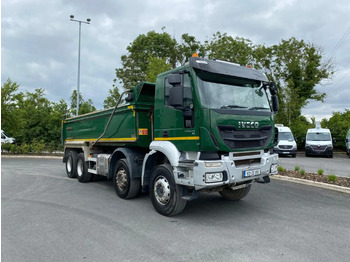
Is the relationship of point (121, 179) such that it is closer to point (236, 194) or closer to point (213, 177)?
point (236, 194)

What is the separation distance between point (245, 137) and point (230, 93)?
87 cm

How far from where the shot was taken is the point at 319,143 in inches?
746

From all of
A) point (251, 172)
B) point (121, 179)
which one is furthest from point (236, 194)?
point (121, 179)

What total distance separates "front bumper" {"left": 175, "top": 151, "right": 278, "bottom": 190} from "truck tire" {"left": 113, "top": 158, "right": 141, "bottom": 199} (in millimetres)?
1901

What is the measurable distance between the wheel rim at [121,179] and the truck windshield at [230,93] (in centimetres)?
303

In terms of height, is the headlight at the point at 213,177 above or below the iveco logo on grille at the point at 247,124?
below

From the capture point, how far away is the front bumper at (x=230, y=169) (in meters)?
4.69

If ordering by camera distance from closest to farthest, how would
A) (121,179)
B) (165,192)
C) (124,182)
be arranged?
(165,192) < (124,182) < (121,179)

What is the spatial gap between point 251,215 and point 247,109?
6.83 ft

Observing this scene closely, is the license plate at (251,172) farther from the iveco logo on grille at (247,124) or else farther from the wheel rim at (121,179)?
the wheel rim at (121,179)

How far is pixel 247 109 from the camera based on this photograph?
5.39m

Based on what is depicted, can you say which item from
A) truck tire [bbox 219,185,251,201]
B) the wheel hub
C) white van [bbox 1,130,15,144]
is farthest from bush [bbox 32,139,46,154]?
truck tire [bbox 219,185,251,201]

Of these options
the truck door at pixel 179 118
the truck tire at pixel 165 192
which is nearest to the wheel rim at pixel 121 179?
the truck tire at pixel 165 192

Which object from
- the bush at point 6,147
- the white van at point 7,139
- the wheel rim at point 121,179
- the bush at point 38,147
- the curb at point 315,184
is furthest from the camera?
the white van at point 7,139
